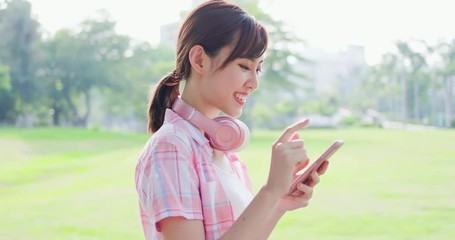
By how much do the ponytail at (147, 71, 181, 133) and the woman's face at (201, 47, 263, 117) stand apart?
0.08 meters

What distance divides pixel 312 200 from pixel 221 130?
2.84 metres

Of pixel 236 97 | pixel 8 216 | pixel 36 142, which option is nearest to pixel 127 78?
pixel 36 142

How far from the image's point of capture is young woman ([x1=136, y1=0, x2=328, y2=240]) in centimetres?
67

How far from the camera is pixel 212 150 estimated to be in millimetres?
745

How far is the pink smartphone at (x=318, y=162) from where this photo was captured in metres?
0.71

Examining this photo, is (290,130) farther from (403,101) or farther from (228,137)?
(403,101)

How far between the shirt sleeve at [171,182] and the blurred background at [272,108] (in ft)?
0.67

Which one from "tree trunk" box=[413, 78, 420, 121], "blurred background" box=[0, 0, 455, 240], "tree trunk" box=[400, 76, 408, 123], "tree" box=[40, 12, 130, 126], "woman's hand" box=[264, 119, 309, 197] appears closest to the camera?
"woman's hand" box=[264, 119, 309, 197]

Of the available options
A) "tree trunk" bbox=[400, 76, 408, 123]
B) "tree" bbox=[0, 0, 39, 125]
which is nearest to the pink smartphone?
"tree" bbox=[0, 0, 39, 125]

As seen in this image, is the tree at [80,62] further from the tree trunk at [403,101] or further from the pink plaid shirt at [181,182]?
the pink plaid shirt at [181,182]

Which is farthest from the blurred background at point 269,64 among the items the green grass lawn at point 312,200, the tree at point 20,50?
Answer: the green grass lawn at point 312,200

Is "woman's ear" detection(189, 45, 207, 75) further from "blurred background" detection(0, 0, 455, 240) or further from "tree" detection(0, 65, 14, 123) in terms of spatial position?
"tree" detection(0, 65, 14, 123)

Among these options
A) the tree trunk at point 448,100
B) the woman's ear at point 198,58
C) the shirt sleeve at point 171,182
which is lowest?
the tree trunk at point 448,100

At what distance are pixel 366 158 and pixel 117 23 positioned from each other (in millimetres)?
9374
